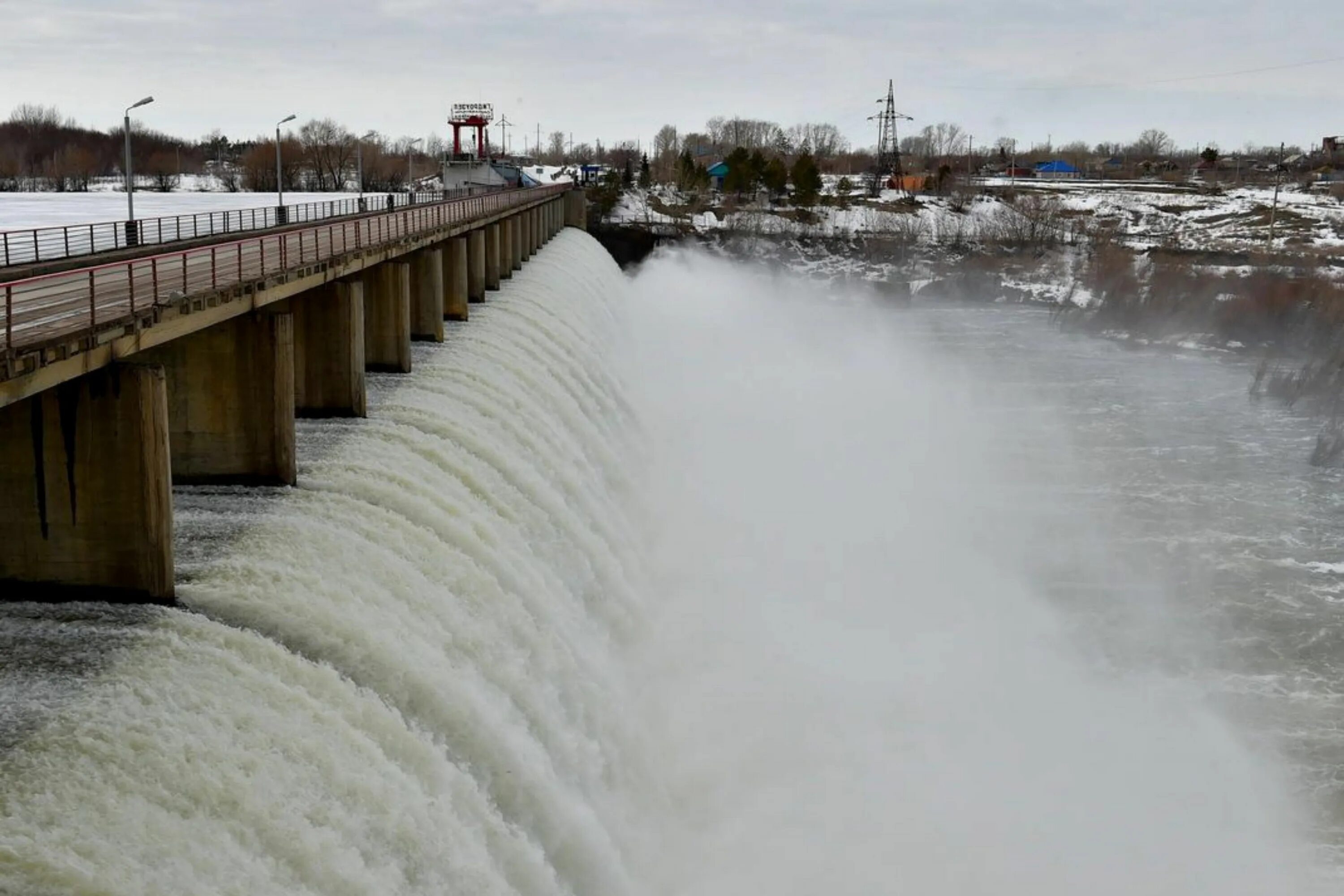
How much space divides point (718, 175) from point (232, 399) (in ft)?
430

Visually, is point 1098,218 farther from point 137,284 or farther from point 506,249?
point 137,284

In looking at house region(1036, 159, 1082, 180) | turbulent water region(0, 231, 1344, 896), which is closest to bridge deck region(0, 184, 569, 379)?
turbulent water region(0, 231, 1344, 896)

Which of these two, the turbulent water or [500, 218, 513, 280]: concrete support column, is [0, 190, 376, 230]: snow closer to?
[500, 218, 513, 280]: concrete support column

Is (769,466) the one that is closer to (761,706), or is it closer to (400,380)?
(400,380)

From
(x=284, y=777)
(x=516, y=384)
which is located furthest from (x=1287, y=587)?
(x=284, y=777)

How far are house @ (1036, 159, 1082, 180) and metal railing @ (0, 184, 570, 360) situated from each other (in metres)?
153

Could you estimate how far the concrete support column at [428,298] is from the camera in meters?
29.6

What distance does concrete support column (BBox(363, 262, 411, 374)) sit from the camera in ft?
83.5

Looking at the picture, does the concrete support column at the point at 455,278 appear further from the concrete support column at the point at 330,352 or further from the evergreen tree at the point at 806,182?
the evergreen tree at the point at 806,182

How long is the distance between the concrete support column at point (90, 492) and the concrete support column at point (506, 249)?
31.0 m

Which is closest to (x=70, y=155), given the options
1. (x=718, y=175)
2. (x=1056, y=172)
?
(x=718, y=175)

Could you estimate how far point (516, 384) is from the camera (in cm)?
2486

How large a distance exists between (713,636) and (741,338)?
37247 mm

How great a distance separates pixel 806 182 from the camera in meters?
110
